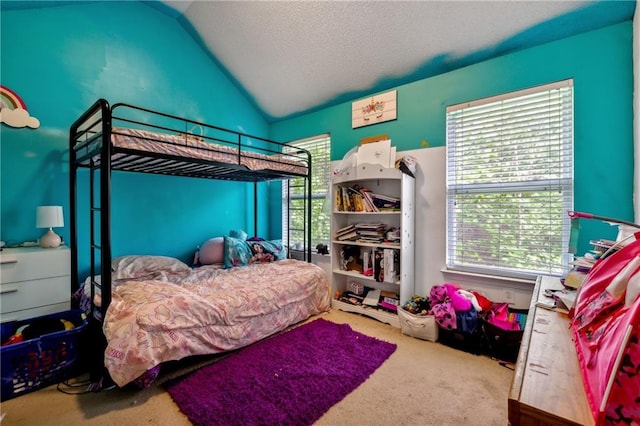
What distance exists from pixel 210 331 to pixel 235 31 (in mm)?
3077

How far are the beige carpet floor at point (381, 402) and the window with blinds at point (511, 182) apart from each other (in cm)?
91

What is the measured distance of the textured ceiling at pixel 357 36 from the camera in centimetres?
213

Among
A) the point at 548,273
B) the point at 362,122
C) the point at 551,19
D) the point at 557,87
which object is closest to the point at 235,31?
the point at 362,122

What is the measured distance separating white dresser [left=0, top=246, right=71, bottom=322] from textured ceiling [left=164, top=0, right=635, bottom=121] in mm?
2711

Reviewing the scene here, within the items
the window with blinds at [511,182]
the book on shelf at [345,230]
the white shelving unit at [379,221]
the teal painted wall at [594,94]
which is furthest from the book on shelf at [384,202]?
the teal painted wall at [594,94]

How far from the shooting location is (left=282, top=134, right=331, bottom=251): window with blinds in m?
3.66

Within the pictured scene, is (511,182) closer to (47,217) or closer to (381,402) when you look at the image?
(381,402)

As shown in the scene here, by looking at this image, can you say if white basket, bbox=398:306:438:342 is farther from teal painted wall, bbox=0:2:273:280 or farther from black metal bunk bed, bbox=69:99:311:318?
teal painted wall, bbox=0:2:273:280

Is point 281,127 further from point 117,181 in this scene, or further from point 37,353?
point 37,353

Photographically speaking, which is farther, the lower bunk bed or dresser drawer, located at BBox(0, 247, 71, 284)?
dresser drawer, located at BBox(0, 247, 71, 284)

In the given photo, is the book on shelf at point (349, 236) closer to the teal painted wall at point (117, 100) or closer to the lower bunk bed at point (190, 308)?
the lower bunk bed at point (190, 308)

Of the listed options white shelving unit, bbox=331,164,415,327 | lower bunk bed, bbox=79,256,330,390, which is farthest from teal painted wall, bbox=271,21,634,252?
lower bunk bed, bbox=79,256,330,390

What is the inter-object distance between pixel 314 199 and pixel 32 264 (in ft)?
8.93

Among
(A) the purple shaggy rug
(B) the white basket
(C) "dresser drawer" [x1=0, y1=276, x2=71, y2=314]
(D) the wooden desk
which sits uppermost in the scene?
(D) the wooden desk
